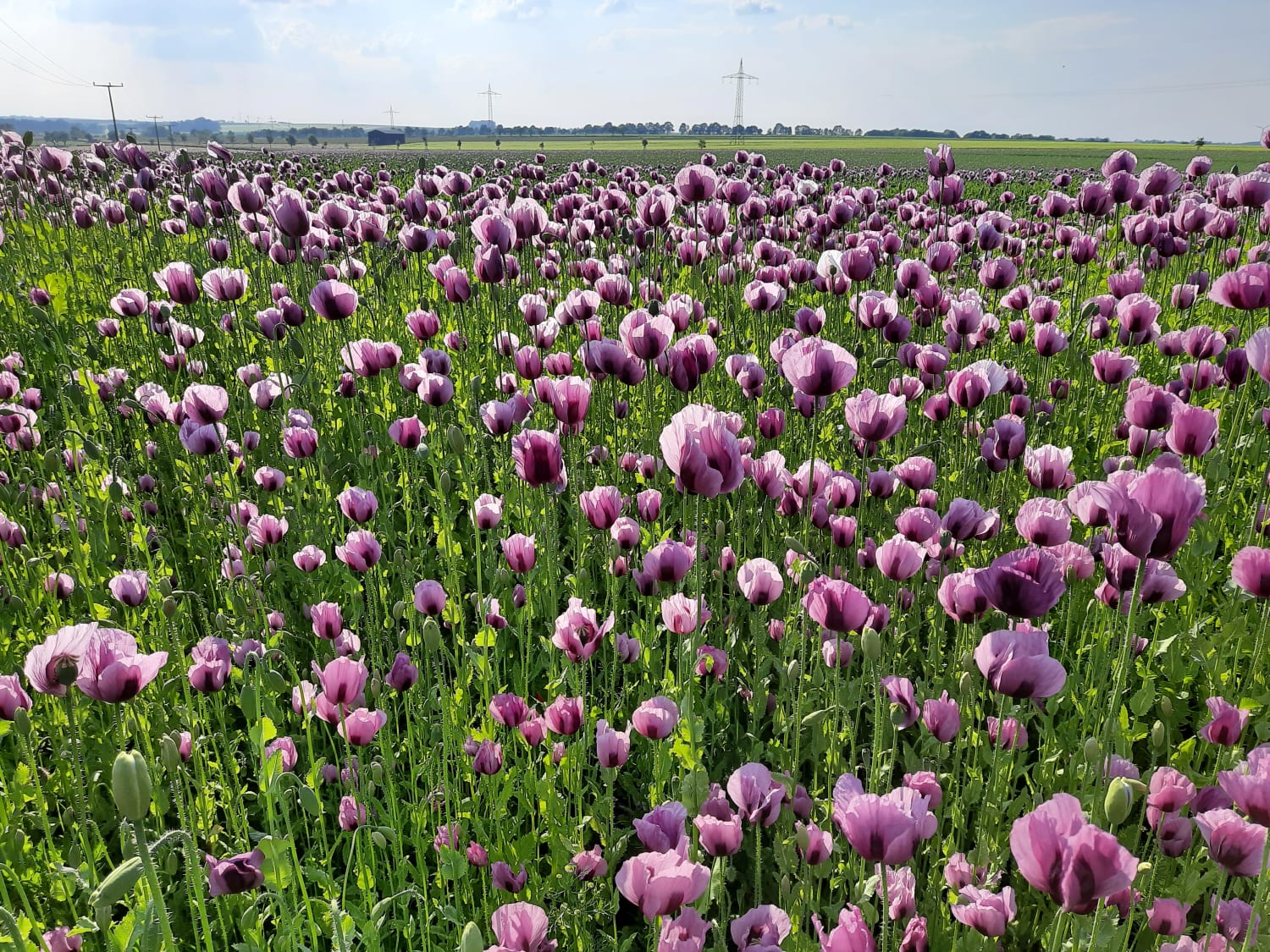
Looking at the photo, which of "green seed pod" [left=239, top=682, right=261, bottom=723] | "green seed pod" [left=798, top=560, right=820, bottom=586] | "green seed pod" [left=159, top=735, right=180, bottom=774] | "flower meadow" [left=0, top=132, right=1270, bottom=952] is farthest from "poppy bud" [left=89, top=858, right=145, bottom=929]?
"green seed pod" [left=798, top=560, right=820, bottom=586]

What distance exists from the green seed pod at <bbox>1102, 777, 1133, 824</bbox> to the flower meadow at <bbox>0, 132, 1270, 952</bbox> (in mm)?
16

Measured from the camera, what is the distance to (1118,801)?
1342 mm

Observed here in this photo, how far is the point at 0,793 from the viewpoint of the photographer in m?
2.32

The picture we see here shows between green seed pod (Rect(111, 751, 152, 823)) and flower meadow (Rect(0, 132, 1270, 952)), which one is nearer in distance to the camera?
green seed pod (Rect(111, 751, 152, 823))

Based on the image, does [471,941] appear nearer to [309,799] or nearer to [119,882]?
[119,882]

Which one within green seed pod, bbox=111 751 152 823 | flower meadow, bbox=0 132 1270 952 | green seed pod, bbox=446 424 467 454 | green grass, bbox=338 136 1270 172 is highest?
green grass, bbox=338 136 1270 172

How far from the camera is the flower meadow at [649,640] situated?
1.68m

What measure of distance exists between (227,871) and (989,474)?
4.02m

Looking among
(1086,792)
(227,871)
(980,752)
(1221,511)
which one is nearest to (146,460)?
(227,871)

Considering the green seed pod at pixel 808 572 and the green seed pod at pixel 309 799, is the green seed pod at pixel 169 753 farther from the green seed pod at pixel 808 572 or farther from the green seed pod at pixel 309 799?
the green seed pod at pixel 808 572

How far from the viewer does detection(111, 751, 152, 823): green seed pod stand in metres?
1.14

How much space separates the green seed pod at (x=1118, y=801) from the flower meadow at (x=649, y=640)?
2cm

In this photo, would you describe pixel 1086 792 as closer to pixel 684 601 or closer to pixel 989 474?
pixel 684 601

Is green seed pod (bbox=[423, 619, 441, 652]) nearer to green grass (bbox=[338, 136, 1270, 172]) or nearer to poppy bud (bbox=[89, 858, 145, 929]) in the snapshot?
poppy bud (bbox=[89, 858, 145, 929])
